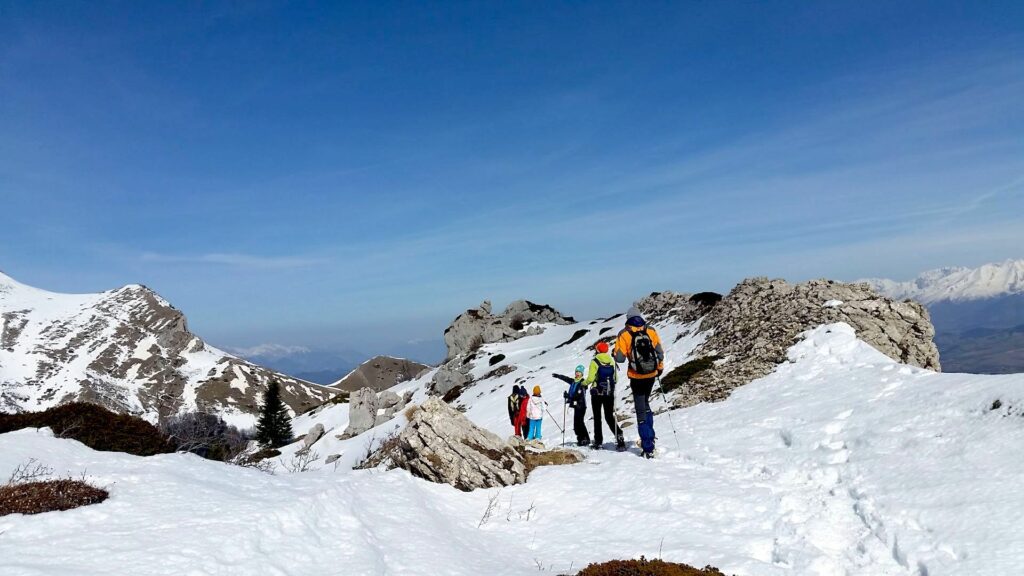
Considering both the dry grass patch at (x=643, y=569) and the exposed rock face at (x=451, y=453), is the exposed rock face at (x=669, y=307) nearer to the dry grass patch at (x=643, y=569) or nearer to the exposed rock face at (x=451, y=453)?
the exposed rock face at (x=451, y=453)

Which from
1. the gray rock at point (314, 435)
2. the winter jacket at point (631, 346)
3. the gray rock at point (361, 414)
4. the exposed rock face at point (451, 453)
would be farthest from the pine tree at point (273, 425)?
the winter jacket at point (631, 346)

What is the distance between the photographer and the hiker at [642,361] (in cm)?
1409

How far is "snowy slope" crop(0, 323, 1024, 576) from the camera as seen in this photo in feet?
22.5

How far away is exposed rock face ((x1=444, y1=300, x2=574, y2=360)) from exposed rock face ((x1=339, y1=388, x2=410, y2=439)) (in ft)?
75.6

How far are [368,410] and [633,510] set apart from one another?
58680 mm

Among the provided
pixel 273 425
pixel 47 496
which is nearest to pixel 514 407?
pixel 47 496

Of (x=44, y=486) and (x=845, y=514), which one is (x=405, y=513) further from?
(x=845, y=514)

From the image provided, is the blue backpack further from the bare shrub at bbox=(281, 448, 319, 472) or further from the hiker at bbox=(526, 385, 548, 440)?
the bare shrub at bbox=(281, 448, 319, 472)

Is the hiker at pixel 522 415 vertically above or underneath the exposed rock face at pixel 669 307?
underneath

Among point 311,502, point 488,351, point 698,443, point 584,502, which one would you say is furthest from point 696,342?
point 488,351

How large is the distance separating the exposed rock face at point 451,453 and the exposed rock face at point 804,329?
1106 cm

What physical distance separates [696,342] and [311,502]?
102 ft

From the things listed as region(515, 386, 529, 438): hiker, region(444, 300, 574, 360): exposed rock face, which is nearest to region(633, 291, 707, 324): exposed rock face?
region(515, 386, 529, 438): hiker

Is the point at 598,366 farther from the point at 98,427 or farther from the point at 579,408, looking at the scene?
the point at 98,427
